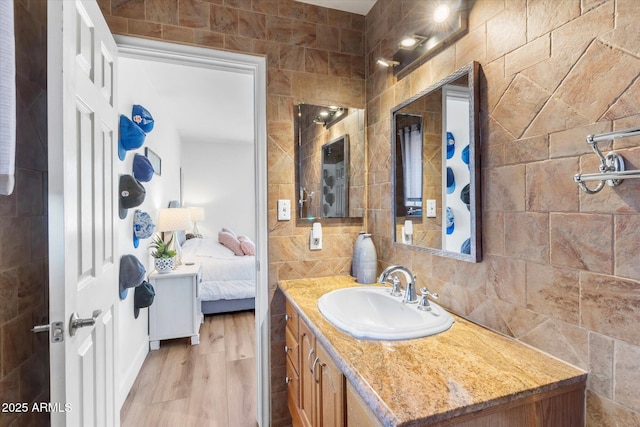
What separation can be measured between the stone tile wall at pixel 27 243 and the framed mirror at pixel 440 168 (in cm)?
150

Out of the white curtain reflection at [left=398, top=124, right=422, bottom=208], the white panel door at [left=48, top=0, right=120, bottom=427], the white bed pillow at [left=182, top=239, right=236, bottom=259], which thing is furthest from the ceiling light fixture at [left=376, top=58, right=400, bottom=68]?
the white bed pillow at [left=182, top=239, right=236, bottom=259]

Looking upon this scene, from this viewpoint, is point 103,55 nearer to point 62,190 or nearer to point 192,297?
point 62,190

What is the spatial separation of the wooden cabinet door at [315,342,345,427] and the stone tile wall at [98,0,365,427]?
2.22 ft

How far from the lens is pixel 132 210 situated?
2.38 m

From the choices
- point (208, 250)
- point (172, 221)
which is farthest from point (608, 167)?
point (208, 250)

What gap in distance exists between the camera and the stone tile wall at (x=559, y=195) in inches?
28.7

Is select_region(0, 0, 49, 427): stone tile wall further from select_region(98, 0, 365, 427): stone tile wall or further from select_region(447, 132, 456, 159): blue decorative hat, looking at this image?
select_region(447, 132, 456, 159): blue decorative hat

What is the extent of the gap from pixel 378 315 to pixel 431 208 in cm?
56

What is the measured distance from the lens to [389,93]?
167cm

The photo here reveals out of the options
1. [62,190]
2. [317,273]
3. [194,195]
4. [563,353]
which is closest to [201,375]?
[317,273]

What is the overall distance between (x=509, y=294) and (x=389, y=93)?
45.6 inches

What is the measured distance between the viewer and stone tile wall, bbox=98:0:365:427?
1.62 metres

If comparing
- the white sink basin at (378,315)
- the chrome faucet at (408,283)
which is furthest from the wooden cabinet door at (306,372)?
the chrome faucet at (408,283)

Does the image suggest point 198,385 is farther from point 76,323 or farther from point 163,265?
point 76,323
